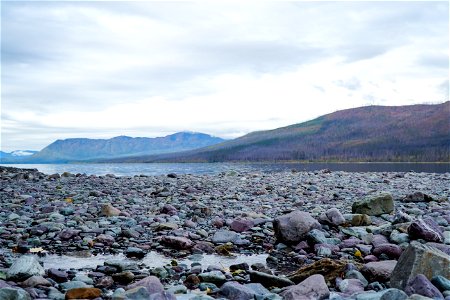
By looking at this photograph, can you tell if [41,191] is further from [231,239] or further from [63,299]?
[63,299]

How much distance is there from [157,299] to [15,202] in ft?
37.1

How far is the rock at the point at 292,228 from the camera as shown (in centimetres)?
902

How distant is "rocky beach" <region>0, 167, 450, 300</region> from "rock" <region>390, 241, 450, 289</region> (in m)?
0.01

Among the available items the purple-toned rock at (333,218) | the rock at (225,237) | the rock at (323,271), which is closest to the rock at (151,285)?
the rock at (323,271)

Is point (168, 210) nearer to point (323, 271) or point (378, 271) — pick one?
point (323, 271)

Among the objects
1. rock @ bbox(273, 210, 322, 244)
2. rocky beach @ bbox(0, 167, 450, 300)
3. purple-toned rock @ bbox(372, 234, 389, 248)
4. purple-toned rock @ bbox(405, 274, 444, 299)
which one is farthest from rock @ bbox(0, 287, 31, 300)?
purple-toned rock @ bbox(372, 234, 389, 248)

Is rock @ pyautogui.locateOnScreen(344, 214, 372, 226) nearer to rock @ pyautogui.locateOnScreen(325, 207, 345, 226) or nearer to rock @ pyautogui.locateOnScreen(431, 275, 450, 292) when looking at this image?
rock @ pyautogui.locateOnScreen(325, 207, 345, 226)

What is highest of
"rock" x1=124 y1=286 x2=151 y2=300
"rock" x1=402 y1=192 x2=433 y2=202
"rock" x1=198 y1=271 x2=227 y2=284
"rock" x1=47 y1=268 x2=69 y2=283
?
"rock" x1=402 y1=192 x2=433 y2=202

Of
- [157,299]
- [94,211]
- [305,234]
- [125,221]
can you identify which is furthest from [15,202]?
[157,299]

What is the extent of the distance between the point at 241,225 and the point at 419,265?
528 cm

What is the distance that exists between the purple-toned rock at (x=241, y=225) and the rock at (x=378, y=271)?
411 centimetres

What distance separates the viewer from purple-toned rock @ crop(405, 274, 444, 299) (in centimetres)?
512

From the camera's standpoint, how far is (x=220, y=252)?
8.53 meters

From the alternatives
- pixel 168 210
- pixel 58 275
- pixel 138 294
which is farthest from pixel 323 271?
pixel 168 210
